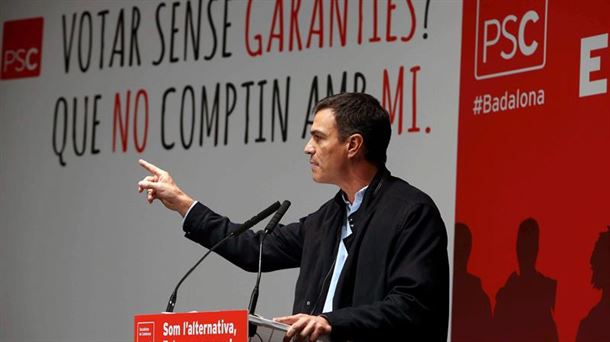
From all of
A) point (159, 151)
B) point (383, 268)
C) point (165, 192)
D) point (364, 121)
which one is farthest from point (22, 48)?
point (383, 268)

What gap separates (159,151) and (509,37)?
183 centimetres

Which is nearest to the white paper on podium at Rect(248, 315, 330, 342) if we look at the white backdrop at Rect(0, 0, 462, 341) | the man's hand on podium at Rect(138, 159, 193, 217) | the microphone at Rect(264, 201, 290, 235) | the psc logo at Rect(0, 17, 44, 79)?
the microphone at Rect(264, 201, 290, 235)

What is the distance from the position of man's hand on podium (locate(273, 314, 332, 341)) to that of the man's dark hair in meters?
0.70

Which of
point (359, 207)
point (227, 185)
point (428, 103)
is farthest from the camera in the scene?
point (227, 185)

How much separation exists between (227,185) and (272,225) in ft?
6.99

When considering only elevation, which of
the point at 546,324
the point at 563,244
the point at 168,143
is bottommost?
the point at 546,324

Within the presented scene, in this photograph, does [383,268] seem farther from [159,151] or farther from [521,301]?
[159,151]

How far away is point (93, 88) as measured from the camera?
616 cm

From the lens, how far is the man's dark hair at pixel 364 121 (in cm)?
371

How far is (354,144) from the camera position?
3709 mm

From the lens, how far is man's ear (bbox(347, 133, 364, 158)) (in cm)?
371

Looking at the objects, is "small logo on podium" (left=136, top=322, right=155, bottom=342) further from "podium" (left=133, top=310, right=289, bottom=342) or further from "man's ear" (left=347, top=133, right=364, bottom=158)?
"man's ear" (left=347, top=133, right=364, bottom=158)

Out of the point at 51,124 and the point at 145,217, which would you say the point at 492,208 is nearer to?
the point at 145,217

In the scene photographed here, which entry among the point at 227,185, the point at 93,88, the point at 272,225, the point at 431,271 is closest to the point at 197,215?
the point at 272,225
